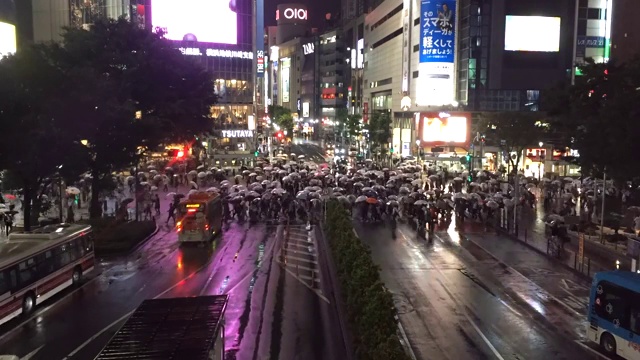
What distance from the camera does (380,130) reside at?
293 ft

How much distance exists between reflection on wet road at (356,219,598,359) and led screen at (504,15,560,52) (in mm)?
50959

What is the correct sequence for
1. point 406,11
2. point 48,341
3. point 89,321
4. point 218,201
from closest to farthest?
point 48,341 → point 89,321 → point 218,201 → point 406,11

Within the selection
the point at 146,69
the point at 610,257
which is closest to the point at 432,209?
the point at 610,257

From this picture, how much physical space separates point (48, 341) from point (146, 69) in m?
21.7

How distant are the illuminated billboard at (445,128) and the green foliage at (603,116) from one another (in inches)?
1237

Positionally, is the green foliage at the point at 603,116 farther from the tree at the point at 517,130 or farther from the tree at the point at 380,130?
the tree at the point at 380,130

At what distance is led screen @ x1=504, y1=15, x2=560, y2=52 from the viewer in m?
71.2

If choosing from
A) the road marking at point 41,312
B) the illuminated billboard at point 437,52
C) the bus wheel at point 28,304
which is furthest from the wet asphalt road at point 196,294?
the illuminated billboard at point 437,52

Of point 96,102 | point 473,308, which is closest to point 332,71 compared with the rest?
point 96,102

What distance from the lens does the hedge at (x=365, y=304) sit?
34.1 feet

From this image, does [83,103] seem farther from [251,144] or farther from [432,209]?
[251,144]

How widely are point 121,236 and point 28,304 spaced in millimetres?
10640


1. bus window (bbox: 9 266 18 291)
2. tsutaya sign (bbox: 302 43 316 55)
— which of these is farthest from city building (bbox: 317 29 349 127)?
bus window (bbox: 9 266 18 291)

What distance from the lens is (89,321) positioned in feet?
55.8
